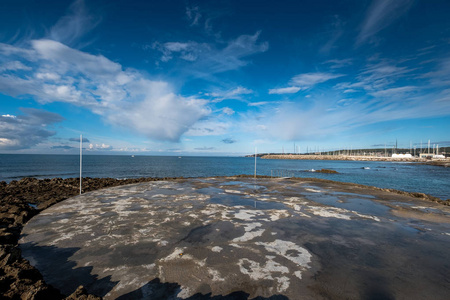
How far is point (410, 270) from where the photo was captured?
15.7ft

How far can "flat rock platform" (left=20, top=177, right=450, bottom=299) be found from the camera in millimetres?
4090

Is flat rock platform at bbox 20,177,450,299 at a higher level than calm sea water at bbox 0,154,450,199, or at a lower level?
higher

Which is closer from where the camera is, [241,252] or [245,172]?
[241,252]

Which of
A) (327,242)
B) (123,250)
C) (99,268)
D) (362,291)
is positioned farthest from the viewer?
(327,242)

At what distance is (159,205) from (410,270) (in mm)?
10206

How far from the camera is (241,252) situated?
221 inches

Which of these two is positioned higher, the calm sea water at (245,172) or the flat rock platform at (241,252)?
the flat rock platform at (241,252)

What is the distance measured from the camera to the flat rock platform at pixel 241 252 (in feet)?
13.4

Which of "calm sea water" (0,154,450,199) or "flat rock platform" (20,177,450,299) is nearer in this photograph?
"flat rock platform" (20,177,450,299)

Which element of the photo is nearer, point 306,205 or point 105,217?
point 105,217

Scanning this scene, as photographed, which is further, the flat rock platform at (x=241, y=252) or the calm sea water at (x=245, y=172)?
the calm sea water at (x=245, y=172)

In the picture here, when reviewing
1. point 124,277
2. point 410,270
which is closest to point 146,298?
point 124,277

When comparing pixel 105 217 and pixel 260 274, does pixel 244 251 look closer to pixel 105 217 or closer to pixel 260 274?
pixel 260 274

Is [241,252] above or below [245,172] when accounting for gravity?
above
